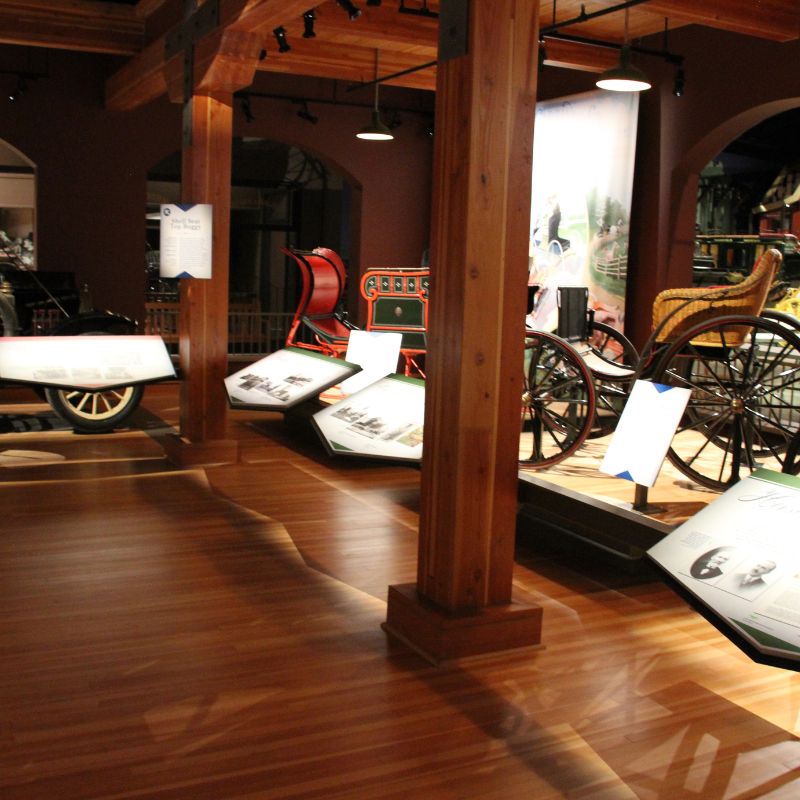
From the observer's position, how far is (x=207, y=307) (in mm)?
6707

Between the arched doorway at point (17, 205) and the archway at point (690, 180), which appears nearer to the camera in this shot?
the archway at point (690, 180)

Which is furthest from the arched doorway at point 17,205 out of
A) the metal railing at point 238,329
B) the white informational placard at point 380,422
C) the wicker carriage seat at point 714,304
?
the wicker carriage seat at point 714,304

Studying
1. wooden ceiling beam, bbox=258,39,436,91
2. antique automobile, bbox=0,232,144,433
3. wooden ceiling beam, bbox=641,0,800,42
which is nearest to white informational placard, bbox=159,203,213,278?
antique automobile, bbox=0,232,144,433

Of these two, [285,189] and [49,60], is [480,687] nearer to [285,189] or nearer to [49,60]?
[49,60]

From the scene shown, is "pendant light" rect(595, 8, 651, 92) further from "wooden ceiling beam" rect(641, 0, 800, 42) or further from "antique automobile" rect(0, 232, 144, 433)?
"antique automobile" rect(0, 232, 144, 433)

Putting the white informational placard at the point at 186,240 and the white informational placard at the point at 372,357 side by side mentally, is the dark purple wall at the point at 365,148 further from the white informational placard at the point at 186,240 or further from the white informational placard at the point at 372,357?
the white informational placard at the point at 186,240

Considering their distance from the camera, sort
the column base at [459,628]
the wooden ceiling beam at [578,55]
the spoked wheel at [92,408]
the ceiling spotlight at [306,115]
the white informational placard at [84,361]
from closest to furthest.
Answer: the column base at [459,628] < the white informational placard at [84,361] < the spoked wheel at [92,408] < the wooden ceiling beam at [578,55] < the ceiling spotlight at [306,115]

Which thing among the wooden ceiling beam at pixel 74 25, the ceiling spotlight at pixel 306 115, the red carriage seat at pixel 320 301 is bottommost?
the red carriage seat at pixel 320 301

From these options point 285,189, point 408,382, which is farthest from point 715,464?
point 285,189

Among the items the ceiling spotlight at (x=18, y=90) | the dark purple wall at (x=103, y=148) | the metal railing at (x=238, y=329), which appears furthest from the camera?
the metal railing at (x=238, y=329)

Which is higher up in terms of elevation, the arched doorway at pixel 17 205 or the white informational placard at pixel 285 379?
the arched doorway at pixel 17 205

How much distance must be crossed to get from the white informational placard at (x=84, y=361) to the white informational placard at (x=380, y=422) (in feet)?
4.72

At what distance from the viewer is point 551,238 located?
1027 centimetres

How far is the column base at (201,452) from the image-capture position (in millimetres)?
6695
